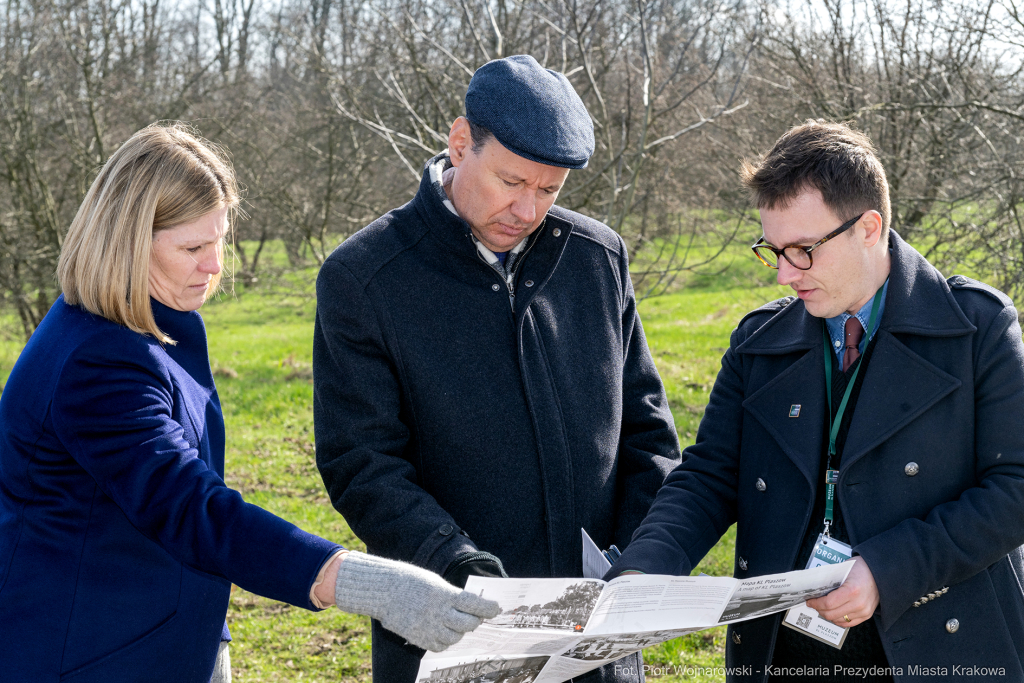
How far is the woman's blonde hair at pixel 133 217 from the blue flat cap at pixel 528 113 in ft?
2.32

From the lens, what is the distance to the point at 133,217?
213 cm

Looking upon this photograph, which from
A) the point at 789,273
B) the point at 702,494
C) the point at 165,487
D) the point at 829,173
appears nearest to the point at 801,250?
the point at 789,273

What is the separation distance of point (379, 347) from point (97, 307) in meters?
0.66

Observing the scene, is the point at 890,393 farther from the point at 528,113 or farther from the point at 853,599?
the point at 528,113

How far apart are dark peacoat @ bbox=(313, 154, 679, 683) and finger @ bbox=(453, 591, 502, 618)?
0.41 meters

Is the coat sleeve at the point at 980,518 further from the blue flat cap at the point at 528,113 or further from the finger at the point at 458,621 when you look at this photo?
the blue flat cap at the point at 528,113

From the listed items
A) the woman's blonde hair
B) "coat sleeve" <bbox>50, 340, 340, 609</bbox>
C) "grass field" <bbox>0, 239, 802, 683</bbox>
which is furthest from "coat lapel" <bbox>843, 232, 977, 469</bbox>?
"grass field" <bbox>0, 239, 802, 683</bbox>

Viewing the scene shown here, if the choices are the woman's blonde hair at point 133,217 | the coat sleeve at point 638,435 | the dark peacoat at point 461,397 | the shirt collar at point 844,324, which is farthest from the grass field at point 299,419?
the shirt collar at point 844,324

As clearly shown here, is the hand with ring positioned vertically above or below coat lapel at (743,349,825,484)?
below

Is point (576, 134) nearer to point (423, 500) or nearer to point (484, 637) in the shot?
point (423, 500)

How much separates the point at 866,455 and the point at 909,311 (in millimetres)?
368

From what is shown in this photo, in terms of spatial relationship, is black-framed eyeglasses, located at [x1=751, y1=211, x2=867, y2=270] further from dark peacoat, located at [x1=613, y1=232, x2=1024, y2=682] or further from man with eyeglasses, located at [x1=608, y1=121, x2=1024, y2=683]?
dark peacoat, located at [x1=613, y1=232, x2=1024, y2=682]

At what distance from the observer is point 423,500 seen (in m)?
2.14

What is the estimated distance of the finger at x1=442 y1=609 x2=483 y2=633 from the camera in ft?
5.60
